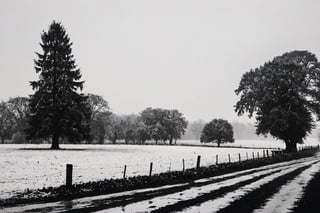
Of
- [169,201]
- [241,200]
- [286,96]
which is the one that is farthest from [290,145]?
[169,201]

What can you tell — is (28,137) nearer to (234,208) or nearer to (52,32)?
(52,32)

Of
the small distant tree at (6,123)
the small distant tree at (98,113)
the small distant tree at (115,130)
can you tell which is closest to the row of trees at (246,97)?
the small distant tree at (98,113)

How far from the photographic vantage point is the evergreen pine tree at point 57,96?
45188 millimetres

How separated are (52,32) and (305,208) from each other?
4678 centimetres

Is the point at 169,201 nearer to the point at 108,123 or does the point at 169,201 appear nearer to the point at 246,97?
the point at 246,97

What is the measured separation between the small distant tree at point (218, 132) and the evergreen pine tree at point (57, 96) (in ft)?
153

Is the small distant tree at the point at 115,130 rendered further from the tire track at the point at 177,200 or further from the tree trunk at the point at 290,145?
the tire track at the point at 177,200

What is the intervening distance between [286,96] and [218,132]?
136 feet

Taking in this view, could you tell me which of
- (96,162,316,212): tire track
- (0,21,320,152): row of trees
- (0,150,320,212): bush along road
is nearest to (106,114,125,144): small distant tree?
(0,21,320,152): row of trees

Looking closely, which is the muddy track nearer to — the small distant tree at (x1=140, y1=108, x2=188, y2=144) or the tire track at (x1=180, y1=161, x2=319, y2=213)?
the tire track at (x1=180, y1=161, x2=319, y2=213)

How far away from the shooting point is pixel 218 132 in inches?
3393

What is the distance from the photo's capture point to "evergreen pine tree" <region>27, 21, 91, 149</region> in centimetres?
4519

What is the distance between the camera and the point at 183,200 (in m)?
11.1

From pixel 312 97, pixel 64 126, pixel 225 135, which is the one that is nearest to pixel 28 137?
pixel 64 126
